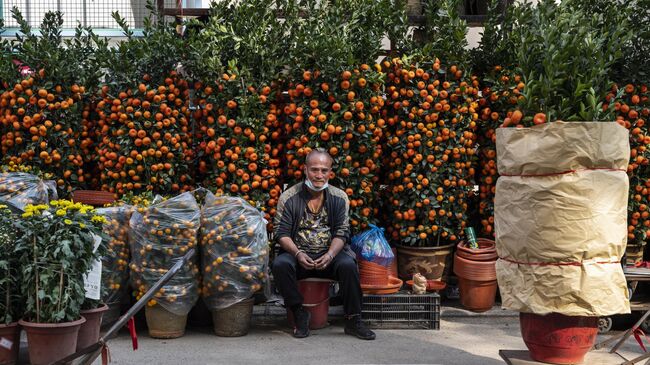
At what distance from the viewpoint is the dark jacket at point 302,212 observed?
6.15m

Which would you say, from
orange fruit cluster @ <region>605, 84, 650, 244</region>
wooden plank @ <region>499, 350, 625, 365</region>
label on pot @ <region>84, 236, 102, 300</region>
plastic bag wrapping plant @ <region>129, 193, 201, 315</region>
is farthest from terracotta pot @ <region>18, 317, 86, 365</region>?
orange fruit cluster @ <region>605, 84, 650, 244</region>

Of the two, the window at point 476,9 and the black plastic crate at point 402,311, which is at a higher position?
the window at point 476,9

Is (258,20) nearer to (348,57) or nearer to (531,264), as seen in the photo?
(348,57)

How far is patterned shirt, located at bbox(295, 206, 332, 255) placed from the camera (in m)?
6.20

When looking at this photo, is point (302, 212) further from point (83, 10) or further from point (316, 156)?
point (83, 10)

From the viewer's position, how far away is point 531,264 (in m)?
4.61

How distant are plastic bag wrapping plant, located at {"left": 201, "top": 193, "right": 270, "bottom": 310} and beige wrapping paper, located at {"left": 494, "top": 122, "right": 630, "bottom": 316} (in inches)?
83.7

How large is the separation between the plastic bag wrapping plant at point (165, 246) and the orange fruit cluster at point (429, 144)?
188 centimetres

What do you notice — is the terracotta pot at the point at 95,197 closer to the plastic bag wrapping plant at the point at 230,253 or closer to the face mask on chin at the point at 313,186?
the plastic bag wrapping plant at the point at 230,253

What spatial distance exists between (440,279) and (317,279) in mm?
1326

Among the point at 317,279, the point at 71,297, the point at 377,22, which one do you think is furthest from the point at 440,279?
the point at 71,297

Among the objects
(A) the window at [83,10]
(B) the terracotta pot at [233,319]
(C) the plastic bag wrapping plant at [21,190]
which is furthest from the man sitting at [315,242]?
(A) the window at [83,10]

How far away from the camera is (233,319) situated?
5.98 m

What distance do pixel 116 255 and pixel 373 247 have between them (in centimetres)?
208
